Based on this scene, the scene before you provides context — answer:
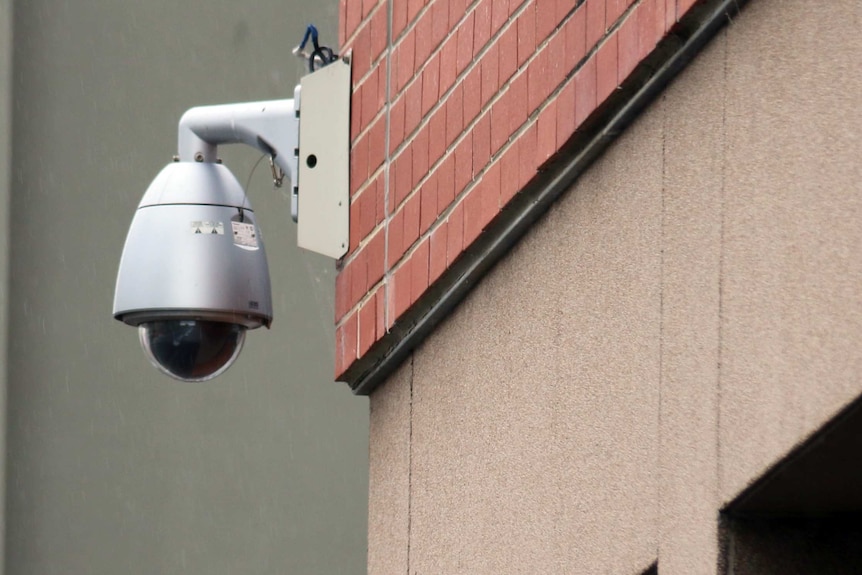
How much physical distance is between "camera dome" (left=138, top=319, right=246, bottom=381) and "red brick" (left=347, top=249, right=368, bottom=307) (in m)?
0.32

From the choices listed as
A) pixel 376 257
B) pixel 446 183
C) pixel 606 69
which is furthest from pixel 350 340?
pixel 606 69

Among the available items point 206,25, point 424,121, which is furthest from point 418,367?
point 206,25

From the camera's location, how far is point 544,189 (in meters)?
3.29

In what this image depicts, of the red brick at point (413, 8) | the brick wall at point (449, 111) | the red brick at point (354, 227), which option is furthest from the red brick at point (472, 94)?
the red brick at point (354, 227)

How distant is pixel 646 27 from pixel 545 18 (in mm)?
436

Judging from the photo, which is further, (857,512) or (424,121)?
(424,121)

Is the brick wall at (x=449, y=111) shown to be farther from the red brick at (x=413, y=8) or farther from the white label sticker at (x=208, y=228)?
the white label sticker at (x=208, y=228)

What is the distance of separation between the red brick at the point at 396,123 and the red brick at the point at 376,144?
0.12 feet

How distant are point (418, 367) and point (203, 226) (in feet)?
2.26

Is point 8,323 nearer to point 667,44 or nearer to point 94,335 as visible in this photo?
point 94,335

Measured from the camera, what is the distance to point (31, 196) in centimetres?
909

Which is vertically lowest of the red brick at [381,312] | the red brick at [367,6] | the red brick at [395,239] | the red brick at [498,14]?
the red brick at [381,312]

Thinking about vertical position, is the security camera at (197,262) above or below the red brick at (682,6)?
below

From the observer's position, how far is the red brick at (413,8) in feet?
12.5
